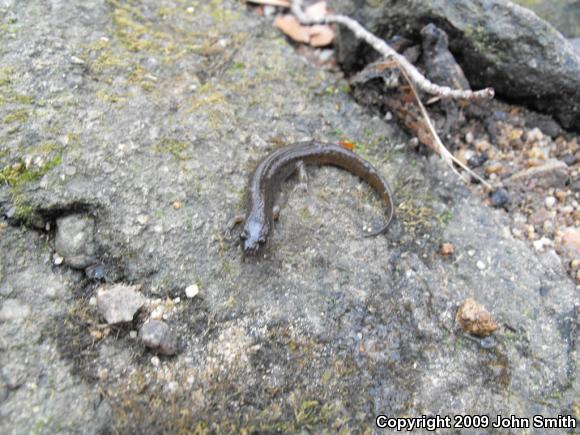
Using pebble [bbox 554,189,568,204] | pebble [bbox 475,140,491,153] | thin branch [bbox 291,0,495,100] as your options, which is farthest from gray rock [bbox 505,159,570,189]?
thin branch [bbox 291,0,495,100]

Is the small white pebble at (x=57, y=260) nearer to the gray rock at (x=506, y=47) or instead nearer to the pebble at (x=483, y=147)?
the gray rock at (x=506, y=47)

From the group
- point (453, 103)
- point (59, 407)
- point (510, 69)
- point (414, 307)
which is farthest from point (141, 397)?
point (510, 69)

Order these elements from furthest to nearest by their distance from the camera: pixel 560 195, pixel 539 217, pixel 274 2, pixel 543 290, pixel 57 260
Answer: pixel 274 2
pixel 560 195
pixel 539 217
pixel 543 290
pixel 57 260

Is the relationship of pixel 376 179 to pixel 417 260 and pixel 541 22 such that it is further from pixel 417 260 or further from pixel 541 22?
pixel 541 22

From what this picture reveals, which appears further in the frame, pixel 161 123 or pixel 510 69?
pixel 510 69

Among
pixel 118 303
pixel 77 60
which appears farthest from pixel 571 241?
pixel 77 60

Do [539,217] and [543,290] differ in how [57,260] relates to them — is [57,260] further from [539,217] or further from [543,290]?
[539,217]

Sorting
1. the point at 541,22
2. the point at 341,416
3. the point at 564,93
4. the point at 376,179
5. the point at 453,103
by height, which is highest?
the point at 541,22

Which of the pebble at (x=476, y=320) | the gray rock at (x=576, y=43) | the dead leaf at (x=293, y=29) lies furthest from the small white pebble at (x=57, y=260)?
the gray rock at (x=576, y=43)
